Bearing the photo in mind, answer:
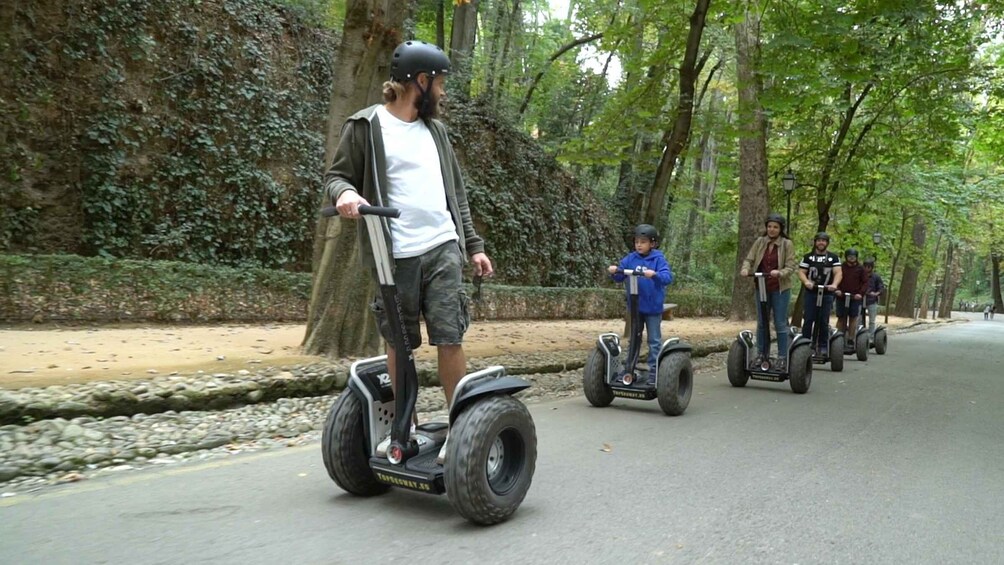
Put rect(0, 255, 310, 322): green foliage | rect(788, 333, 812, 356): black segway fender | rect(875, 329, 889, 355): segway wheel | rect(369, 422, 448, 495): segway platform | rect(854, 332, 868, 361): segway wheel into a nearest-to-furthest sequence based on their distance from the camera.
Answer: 1. rect(369, 422, 448, 495): segway platform
2. rect(788, 333, 812, 356): black segway fender
3. rect(0, 255, 310, 322): green foliage
4. rect(854, 332, 868, 361): segway wheel
5. rect(875, 329, 889, 355): segway wheel

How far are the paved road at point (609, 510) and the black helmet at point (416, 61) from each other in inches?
87.8

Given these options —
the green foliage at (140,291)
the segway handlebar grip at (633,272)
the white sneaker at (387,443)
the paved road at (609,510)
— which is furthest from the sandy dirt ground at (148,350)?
the white sneaker at (387,443)

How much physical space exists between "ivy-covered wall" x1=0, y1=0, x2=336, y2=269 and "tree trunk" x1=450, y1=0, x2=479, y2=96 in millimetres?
5969

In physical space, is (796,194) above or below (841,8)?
below

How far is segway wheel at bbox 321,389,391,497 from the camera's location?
3.73 meters

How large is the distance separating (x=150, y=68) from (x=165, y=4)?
1.42m

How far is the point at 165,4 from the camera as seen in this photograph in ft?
45.8

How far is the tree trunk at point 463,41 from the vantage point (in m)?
21.4

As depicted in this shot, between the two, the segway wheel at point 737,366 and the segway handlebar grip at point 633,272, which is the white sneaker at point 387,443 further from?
the segway wheel at point 737,366

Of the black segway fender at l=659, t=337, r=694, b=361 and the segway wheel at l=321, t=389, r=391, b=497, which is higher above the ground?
the black segway fender at l=659, t=337, r=694, b=361

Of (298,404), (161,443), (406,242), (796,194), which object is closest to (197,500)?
(161,443)

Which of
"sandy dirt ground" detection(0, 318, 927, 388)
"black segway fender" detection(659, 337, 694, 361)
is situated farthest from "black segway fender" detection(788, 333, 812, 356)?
"sandy dirt ground" detection(0, 318, 927, 388)

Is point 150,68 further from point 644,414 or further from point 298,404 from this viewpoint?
point 644,414

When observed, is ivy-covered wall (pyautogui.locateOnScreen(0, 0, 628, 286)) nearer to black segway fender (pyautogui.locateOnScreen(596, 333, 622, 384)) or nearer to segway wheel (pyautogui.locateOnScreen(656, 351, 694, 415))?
black segway fender (pyautogui.locateOnScreen(596, 333, 622, 384))
